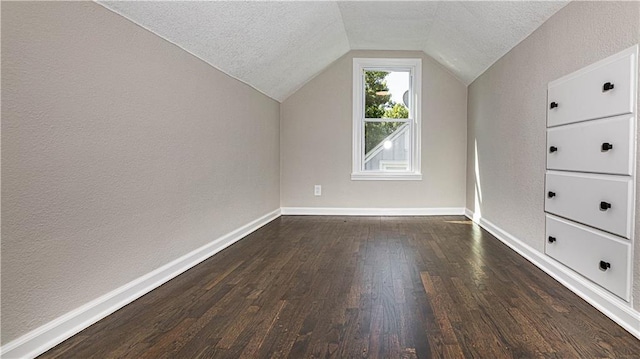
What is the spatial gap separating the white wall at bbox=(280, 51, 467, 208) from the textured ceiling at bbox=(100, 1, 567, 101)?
0.20 metres

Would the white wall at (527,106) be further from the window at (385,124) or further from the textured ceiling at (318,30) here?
the window at (385,124)

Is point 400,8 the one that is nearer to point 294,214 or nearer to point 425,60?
point 425,60

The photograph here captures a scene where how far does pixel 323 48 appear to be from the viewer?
4238 millimetres

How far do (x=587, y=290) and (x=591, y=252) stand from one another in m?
0.19

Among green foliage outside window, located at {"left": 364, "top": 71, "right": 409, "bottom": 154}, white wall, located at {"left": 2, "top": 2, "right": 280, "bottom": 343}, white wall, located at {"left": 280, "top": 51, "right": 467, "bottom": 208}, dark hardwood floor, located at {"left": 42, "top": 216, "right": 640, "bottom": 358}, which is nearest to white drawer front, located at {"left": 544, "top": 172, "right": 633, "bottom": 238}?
dark hardwood floor, located at {"left": 42, "top": 216, "right": 640, "bottom": 358}

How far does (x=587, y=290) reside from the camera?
1.96 m

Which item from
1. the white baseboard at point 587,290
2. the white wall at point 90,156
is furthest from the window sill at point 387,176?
the white wall at point 90,156

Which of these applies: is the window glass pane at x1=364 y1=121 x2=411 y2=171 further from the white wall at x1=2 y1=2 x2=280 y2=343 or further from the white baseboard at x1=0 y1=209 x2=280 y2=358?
the white baseboard at x1=0 y1=209 x2=280 y2=358

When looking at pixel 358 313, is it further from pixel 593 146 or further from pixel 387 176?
pixel 387 176

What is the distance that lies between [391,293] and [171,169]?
1483 millimetres

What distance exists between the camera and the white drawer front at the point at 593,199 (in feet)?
5.67

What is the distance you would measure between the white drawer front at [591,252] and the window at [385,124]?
2.66 metres

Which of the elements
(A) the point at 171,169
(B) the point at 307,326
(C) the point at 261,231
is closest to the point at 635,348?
(B) the point at 307,326

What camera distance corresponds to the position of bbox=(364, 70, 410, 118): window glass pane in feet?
16.6
